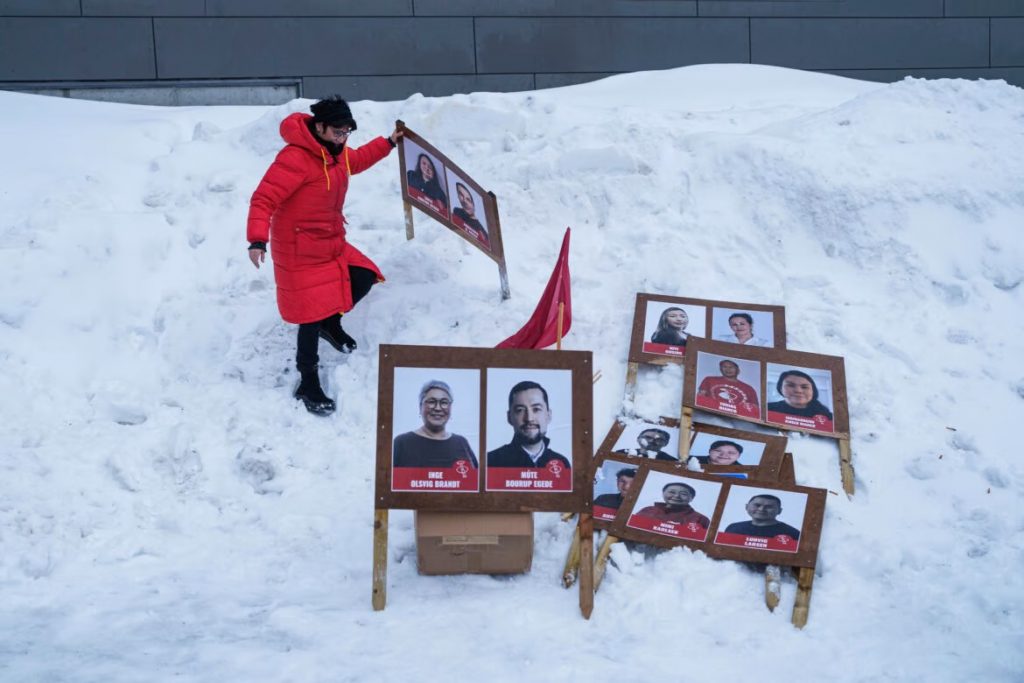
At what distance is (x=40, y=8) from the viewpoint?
10625mm

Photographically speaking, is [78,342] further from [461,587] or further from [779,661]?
[779,661]

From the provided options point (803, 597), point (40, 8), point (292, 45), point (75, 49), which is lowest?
point (803, 597)

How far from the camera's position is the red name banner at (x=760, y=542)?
521cm

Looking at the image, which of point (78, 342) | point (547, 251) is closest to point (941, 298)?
point (547, 251)

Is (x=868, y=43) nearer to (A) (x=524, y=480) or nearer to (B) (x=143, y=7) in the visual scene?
(B) (x=143, y=7)

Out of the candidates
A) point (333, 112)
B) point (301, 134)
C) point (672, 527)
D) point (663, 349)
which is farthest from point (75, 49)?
point (672, 527)

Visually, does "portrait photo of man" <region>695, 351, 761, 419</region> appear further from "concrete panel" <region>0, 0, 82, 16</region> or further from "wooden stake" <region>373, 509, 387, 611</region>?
"concrete panel" <region>0, 0, 82, 16</region>

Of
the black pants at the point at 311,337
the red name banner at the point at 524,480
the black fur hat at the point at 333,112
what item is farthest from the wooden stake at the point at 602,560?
the black fur hat at the point at 333,112

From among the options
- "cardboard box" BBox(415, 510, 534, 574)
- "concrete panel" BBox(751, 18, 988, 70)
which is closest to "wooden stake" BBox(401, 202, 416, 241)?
"cardboard box" BBox(415, 510, 534, 574)

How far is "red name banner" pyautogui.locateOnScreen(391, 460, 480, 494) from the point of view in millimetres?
4938

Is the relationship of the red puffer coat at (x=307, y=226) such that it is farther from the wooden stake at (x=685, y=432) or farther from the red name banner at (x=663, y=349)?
the wooden stake at (x=685, y=432)

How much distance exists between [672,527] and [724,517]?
0.90ft

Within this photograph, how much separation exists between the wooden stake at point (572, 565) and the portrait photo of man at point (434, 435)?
26.4 inches

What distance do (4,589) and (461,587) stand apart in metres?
2.15
